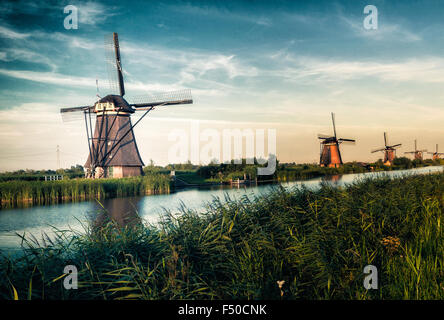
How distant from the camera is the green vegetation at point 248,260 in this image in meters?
3.30

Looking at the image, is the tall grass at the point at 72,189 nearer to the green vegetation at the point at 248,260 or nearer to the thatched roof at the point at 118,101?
the thatched roof at the point at 118,101

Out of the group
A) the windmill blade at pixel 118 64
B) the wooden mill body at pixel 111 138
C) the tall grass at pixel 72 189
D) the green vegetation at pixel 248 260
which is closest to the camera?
the green vegetation at pixel 248 260

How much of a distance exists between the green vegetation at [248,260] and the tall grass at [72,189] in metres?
14.4

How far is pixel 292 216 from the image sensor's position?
5621mm

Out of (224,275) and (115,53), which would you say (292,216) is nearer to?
(224,275)

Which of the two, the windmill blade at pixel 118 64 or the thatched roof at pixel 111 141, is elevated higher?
the windmill blade at pixel 118 64

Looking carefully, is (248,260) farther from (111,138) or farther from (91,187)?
(111,138)

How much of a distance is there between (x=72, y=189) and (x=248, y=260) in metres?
17.6

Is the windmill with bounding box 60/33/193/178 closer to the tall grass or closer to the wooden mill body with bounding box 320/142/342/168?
the tall grass

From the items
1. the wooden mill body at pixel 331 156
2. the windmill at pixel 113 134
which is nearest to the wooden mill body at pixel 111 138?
the windmill at pixel 113 134

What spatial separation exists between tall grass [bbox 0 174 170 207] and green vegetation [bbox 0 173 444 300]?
14411 mm

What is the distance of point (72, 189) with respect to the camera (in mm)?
18750

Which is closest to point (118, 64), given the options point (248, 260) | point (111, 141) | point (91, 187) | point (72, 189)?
point (111, 141)

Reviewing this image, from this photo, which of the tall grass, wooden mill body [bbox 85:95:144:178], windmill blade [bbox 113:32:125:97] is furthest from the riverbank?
windmill blade [bbox 113:32:125:97]
